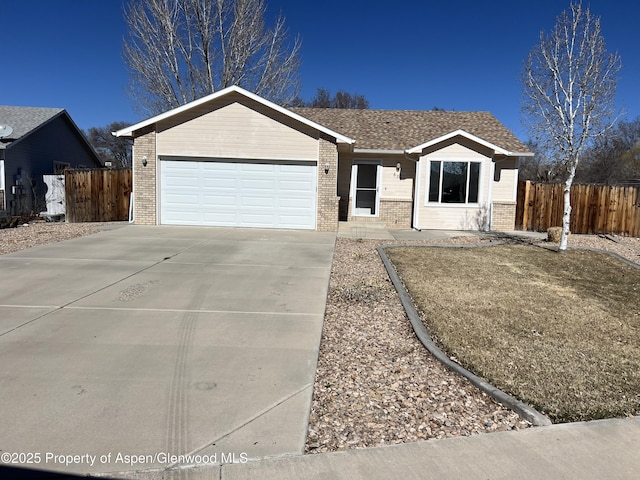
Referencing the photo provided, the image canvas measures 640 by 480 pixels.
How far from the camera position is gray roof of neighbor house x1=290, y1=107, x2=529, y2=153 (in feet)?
58.0

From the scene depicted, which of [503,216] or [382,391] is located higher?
[503,216]

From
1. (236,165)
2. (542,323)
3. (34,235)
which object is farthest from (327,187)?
(542,323)

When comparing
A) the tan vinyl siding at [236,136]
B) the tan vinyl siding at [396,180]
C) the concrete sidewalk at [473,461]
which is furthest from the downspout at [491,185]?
the concrete sidewalk at [473,461]

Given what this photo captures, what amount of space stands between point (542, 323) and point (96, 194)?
52.0ft

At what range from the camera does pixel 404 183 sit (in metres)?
17.4

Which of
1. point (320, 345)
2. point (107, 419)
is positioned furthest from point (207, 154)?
point (107, 419)

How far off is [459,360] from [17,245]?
34.9 feet

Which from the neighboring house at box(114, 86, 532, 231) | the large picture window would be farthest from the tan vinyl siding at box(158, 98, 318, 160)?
the large picture window

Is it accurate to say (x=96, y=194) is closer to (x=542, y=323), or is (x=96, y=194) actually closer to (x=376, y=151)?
(x=376, y=151)

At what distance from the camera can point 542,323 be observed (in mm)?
6012

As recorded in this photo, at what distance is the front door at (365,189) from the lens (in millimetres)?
17672

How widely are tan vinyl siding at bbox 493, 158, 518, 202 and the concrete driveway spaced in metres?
10.6

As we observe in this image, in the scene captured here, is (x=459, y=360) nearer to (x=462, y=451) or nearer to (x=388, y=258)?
(x=462, y=451)

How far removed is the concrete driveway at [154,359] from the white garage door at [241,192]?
5.96m
